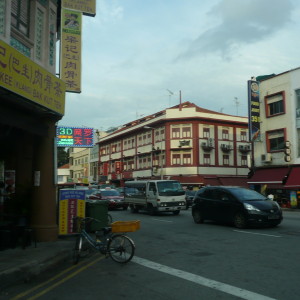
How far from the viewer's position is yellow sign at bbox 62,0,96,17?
1253 centimetres

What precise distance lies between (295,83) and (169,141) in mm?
25553

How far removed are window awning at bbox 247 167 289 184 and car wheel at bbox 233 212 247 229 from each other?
1892 centimetres

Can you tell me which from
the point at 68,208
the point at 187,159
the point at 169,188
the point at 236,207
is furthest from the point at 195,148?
the point at 68,208

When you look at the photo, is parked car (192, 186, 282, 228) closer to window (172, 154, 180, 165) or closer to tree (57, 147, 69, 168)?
window (172, 154, 180, 165)

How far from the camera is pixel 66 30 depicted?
40.6 ft

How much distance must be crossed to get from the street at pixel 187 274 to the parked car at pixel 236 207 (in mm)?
2402

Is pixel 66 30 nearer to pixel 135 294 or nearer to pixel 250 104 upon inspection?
pixel 135 294

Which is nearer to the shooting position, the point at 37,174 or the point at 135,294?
the point at 135,294

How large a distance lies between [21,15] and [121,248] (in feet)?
23.2

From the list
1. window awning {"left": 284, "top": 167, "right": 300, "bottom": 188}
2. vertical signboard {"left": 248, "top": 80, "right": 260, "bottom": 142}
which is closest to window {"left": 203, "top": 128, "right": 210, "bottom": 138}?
vertical signboard {"left": 248, "top": 80, "right": 260, "bottom": 142}

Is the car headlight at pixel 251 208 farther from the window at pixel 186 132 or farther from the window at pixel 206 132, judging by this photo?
the window at pixel 206 132

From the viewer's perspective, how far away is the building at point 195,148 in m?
53.8

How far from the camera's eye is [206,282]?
6.39 meters

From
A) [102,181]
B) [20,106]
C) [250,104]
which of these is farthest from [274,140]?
[102,181]
